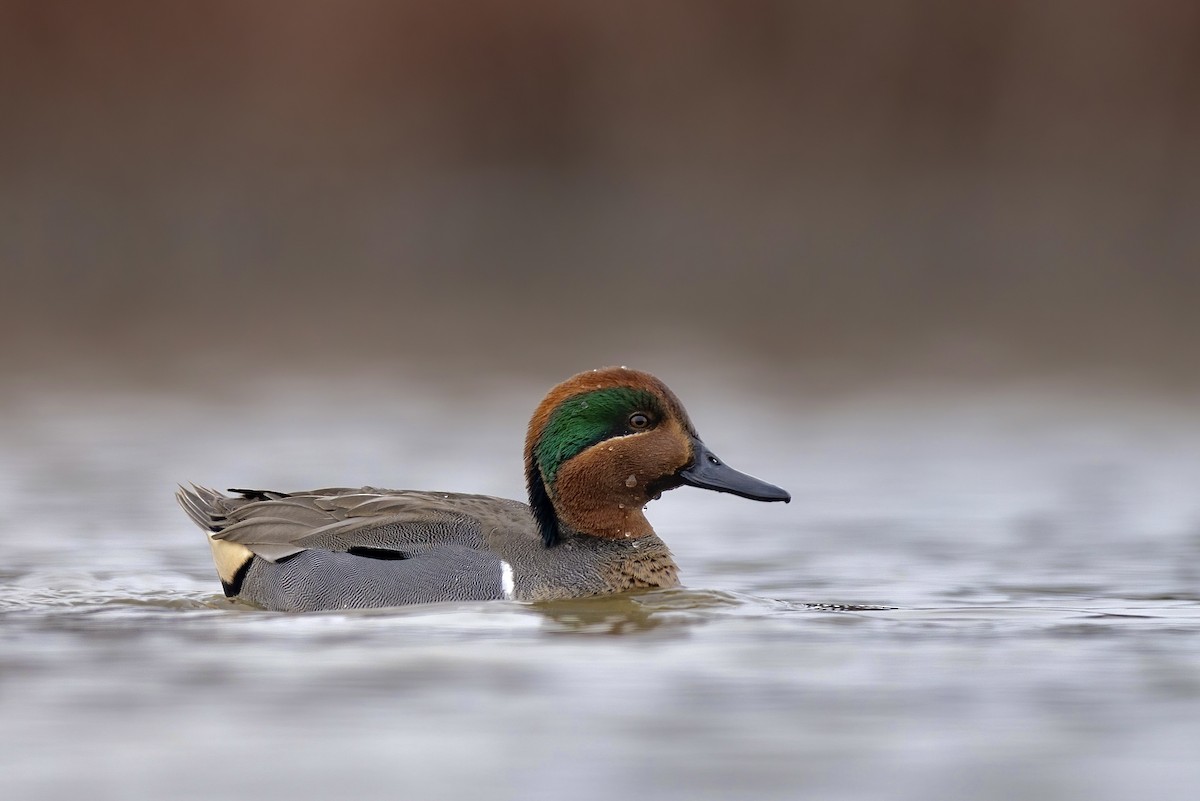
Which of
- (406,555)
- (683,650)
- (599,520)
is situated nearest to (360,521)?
(406,555)

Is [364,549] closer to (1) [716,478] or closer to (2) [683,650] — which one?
(1) [716,478]

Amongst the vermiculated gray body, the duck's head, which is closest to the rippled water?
the vermiculated gray body

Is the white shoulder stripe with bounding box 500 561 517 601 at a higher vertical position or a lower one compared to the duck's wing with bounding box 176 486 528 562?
lower

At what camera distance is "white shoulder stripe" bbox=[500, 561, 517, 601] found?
8.70 metres

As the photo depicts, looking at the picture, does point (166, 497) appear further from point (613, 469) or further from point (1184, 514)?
point (1184, 514)

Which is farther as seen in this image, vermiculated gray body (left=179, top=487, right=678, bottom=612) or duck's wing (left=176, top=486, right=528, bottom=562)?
duck's wing (left=176, top=486, right=528, bottom=562)

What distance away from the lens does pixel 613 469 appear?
8984 millimetres

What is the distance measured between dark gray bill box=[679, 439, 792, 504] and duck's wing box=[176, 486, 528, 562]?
0.74 metres

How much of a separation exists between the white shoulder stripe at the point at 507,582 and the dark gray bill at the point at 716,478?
88cm

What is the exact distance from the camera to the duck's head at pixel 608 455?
897 centimetres

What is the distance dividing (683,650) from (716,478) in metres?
1.46

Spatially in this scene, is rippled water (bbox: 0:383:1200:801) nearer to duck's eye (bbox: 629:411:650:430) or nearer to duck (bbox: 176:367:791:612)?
duck (bbox: 176:367:791:612)

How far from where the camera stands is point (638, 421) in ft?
29.6

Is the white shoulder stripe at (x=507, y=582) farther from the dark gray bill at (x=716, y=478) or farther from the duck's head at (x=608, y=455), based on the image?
the dark gray bill at (x=716, y=478)
